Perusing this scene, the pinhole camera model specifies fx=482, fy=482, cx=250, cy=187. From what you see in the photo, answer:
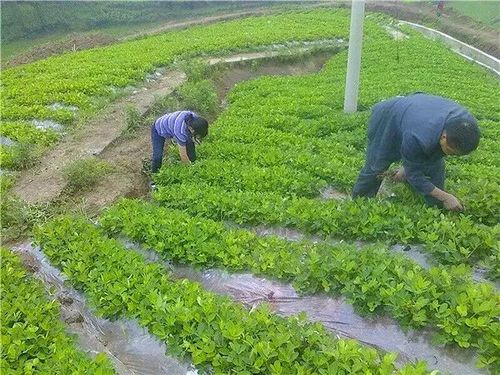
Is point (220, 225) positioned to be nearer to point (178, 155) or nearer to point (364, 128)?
point (178, 155)

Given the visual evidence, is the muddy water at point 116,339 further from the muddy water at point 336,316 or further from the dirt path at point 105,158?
the dirt path at point 105,158

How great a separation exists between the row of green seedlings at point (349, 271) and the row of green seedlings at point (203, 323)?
47 cm

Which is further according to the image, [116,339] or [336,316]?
[116,339]

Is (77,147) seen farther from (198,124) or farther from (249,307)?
(249,307)

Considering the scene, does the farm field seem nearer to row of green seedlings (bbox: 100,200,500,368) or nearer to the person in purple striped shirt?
row of green seedlings (bbox: 100,200,500,368)

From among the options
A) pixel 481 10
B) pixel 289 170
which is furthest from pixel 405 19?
pixel 289 170

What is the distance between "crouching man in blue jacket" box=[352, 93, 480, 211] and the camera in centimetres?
483

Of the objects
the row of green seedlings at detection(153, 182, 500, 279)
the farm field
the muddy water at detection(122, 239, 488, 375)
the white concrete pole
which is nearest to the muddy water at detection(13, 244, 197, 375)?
the farm field

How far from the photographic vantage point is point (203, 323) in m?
4.56

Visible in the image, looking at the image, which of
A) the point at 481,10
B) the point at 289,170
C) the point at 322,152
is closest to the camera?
the point at 289,170

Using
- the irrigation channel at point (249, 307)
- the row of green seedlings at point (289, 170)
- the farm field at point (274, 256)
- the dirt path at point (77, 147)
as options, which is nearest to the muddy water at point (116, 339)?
the irrigation channel at point (249, 307)

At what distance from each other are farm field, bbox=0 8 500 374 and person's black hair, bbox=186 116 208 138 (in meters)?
0.79

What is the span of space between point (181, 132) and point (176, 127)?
116 millimetres

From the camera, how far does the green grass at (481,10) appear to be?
95.1 ft
